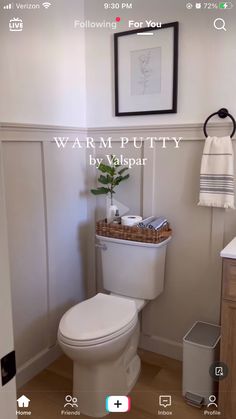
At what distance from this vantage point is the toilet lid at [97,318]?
148cm

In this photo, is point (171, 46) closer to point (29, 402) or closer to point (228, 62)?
point (228, 62)

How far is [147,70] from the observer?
1802 mm

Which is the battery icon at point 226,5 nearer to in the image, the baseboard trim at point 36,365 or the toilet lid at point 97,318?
the toilet lid at point 97,318

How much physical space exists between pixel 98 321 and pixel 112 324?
0.07m

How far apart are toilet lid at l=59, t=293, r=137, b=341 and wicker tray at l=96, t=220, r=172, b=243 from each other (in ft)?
1.04

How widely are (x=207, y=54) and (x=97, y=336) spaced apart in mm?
1372

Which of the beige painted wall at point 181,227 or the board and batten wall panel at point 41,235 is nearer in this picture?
the board and batten wall panel at point 41,235

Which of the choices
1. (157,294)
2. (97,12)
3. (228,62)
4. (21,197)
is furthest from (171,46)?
(157,294)

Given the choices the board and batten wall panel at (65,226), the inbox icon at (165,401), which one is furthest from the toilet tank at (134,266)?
the inbox icon at (165,401)

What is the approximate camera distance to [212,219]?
1783 millimetres

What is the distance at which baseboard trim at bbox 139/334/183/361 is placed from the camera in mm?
1984

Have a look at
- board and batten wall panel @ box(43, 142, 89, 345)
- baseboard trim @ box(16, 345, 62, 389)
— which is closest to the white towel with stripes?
board and batten wall panel @ box(43, 142, 89, 345)

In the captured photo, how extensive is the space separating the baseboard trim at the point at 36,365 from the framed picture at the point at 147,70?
138 cm

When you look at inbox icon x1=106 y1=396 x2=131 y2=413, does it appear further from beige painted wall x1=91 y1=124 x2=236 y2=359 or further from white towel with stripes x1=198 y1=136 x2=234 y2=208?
white towel with stripes x1=198 y1=136 x2=234 y2=208
